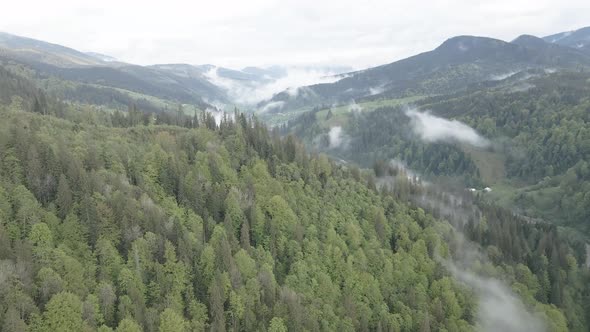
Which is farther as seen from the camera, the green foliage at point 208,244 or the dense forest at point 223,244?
the dense forest at point 223,244

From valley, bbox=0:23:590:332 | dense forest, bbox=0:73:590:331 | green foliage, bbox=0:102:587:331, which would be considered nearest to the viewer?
green foliage, bbox=0:102:587:331

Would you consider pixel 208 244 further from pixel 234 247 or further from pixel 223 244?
pixel 223 244

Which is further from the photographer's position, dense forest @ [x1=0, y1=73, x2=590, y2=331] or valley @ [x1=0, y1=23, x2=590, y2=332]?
valley @ [x1=0, y1=23, x2=590, y2=332]

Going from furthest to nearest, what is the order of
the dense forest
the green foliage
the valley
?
the valley
the dense forest
the green foliage

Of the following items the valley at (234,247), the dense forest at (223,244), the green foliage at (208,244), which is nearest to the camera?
the green foliage at (208,244)

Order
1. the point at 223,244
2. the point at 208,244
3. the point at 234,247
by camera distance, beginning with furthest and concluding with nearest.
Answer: the point at 234,247
the point at 208,244
the point at 223,244

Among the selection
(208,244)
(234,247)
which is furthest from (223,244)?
(234,247)

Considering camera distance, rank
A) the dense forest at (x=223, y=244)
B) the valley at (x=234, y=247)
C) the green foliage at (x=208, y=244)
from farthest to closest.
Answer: the valley at (x=234, y=247) < the dense forest at (x=223, y=244) < the green foliage at (x=208, y=244)

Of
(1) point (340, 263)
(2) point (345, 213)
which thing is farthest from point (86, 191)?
(2) point (345, 213)

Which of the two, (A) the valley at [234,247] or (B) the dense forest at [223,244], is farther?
(A) the valley at [234,247]
